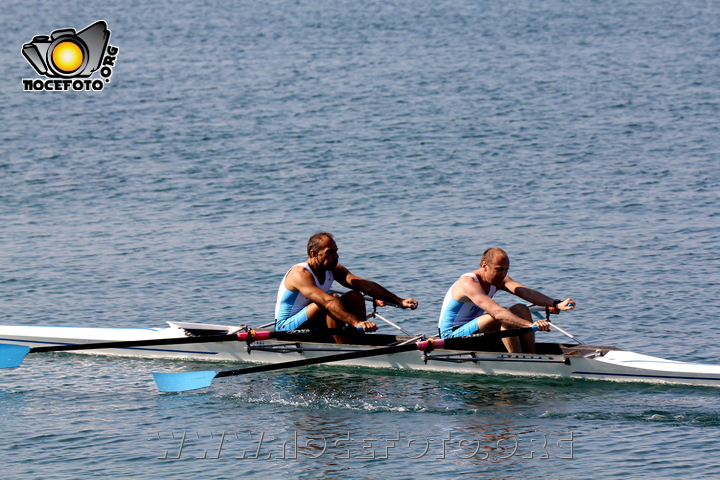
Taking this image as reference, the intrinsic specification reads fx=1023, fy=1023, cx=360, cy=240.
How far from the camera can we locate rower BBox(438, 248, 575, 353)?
1155cm

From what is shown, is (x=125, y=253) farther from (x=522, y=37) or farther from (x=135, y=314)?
(x=522, y=37)

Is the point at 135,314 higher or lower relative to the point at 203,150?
lower

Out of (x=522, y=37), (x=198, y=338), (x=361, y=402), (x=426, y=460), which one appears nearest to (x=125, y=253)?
(x=198, y=338)

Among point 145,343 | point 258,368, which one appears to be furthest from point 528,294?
point 145,343

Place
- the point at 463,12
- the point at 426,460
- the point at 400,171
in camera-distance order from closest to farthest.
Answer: the point at 426,460
the point at 400,171
the point at 463,12

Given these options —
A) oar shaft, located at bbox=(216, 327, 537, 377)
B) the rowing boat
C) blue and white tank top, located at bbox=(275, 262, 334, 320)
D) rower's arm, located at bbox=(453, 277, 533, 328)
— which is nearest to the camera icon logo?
the rowing boat

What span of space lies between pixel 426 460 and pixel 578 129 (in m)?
19.9

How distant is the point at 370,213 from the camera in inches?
841

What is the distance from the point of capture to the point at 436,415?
436 inches

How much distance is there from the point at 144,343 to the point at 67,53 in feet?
70.2

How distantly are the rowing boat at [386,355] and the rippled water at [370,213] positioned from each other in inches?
7.5

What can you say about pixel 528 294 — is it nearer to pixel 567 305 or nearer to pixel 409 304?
pixel 567 305

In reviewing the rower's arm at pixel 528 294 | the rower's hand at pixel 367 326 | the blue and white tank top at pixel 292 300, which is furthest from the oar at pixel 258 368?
the blue and white tank top at pixel 292 300

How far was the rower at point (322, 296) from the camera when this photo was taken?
12.2 m
